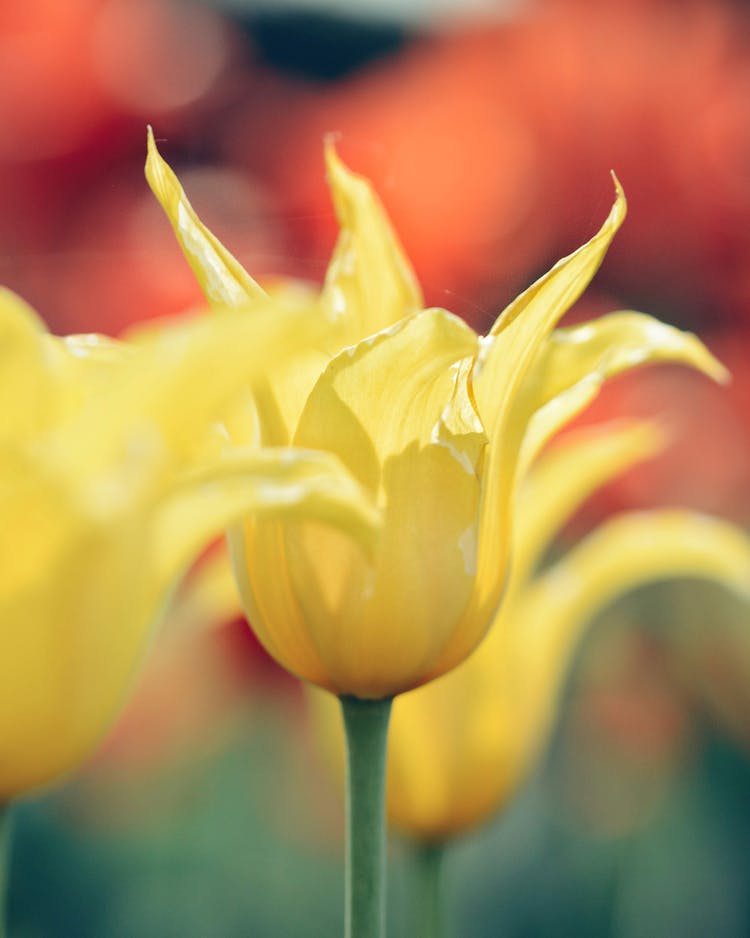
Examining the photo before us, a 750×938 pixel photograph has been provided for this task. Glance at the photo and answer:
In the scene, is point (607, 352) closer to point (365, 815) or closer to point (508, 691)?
point (365, 815)

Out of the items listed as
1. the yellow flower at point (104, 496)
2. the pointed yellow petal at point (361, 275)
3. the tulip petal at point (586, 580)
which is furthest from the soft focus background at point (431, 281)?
the yellow flower at point (104, 496)

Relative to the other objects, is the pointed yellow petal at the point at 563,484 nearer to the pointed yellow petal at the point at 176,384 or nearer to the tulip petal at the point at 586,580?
the tulip petal at the point at 586,580

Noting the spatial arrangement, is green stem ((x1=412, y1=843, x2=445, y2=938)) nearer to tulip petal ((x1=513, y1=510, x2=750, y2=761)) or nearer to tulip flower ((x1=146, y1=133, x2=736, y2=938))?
tulip petal ((x1=513, y1=510, x2=750, y2=761))

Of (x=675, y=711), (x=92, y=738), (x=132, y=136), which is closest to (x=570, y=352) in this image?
(x=92, y=738)

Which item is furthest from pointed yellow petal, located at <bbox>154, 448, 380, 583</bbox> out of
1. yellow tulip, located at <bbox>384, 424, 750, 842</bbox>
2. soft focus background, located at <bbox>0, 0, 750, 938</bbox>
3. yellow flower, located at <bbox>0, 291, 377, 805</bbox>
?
soft focus background, located at <bbox>0, 0, 750, 938</bbox>

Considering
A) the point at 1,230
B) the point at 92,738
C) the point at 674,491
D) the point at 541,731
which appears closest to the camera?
the point at 92,738

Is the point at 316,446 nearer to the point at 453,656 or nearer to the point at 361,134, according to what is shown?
the point at 453,656

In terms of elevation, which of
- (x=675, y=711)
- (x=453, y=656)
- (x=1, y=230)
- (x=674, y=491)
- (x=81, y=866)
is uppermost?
(x=453, y=656)

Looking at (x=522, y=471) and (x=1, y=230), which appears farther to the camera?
(x=1, y=230)
